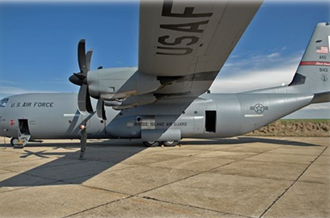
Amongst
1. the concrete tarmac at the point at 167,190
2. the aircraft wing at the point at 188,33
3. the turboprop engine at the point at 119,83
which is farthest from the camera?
the turboprop engine at the point at 119,83

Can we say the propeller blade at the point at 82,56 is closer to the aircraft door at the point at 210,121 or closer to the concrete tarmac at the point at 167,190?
the concrete tarmac at the point at 167,190

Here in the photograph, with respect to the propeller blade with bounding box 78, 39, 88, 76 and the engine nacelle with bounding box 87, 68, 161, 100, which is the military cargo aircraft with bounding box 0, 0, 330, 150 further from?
the engine nacelle with bounding box 87, 68, 161, 100

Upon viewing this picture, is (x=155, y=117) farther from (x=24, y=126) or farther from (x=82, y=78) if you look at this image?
(x=24, y=126)

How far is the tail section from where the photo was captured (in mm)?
16391

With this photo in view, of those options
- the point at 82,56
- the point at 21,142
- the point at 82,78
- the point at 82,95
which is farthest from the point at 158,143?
the point at 21,142

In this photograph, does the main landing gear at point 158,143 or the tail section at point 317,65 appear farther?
the tail section at point 317,65

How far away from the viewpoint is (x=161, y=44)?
5.57 m

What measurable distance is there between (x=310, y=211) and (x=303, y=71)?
14647 mm

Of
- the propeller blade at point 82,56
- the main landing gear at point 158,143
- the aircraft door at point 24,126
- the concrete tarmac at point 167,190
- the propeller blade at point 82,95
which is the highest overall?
the propeller blade at point 82,56

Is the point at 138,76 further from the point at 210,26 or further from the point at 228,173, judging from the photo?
the point at 228,173

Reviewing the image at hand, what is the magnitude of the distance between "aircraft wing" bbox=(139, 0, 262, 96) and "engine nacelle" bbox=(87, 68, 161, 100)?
0.42 meters

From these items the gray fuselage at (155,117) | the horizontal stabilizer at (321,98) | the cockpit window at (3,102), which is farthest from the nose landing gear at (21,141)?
the horizontal stabilizer at (321,98)

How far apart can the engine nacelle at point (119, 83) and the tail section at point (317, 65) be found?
13052 mm

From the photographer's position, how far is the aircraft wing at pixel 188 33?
4180mm
